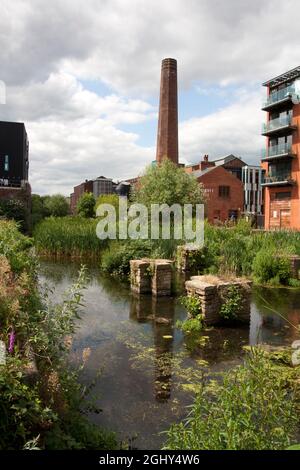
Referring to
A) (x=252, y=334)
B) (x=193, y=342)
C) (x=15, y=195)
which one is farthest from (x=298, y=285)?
(x=15, y=195)

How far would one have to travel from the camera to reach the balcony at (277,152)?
31853 millimetres

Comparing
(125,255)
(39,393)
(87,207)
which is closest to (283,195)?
(125,255)

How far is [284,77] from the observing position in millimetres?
32531

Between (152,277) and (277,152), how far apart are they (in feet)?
90.5

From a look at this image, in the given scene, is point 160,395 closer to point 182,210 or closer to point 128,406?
point 128,406

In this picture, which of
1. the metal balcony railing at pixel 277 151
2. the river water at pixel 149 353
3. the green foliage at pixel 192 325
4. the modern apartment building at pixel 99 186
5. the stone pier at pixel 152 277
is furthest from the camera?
the modern apartment building at pixel 99 186

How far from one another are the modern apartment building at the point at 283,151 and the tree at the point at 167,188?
27.5 ft

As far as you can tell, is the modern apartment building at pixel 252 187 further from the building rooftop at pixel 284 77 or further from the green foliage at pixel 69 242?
the green foliage at pixel 69 242

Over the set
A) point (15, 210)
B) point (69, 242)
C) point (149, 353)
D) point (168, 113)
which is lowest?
point (149, 353)

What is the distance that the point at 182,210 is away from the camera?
26.7m

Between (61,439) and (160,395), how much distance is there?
1.77 metres

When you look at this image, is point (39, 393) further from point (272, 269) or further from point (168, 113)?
point (168, 113)

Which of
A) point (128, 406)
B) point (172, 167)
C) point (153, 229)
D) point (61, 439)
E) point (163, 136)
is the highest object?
point (163, 136)

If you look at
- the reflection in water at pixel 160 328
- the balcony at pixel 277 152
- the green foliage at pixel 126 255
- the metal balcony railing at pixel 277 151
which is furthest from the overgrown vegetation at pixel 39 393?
the metal balcony railing at pixel 277 151
